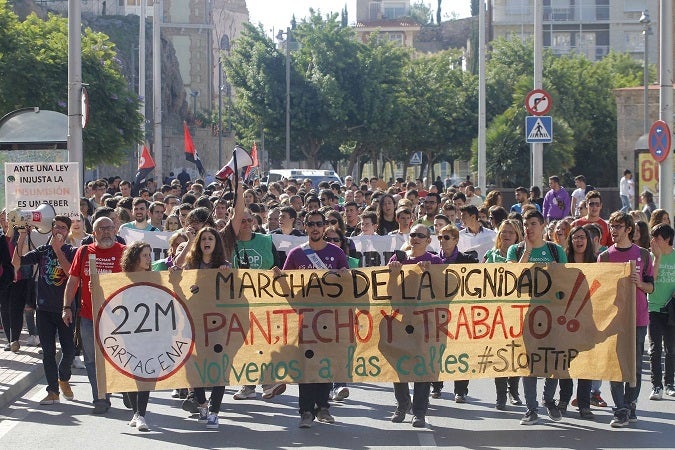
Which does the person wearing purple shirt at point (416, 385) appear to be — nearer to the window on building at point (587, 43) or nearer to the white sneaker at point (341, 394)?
the white sneaker at point (341, 394)

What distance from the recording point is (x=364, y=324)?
10539 mm

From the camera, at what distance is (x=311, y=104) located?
60.1 meters

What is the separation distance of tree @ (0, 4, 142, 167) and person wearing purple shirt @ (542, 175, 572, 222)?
980cm

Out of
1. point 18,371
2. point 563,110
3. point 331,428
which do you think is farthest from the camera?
point 563,110

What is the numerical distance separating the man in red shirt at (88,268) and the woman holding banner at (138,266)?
1.50 ft

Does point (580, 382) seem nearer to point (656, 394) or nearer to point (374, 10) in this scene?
point (656, 394)

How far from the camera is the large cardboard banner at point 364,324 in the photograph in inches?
407

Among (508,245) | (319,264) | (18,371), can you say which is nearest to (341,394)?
(319,264)

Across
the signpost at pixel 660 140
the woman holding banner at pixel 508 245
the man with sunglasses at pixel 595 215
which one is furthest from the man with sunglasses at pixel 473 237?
the signpost at pixel 660 140

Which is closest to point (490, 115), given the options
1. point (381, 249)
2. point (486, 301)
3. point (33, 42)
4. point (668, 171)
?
point (33, 42)

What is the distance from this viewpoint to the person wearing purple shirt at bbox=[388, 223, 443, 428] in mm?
10312

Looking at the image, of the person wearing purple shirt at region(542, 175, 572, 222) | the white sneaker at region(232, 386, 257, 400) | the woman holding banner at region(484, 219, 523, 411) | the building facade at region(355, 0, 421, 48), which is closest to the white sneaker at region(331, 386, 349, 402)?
the white sneaker at region(232, 386, 257, 400)

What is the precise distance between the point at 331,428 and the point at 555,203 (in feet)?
44.5

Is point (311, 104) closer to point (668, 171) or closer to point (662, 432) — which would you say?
point (668, 171)
